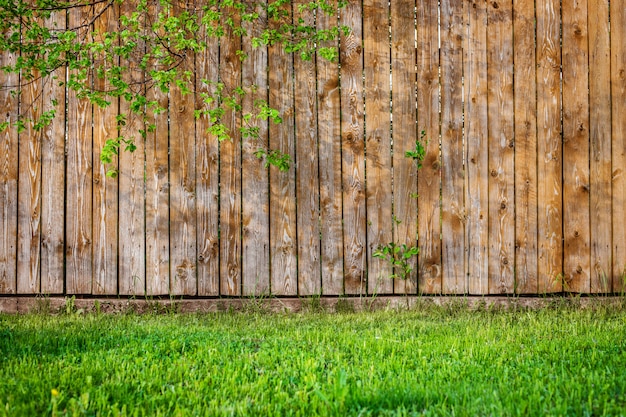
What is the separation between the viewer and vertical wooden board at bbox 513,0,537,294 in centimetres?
443

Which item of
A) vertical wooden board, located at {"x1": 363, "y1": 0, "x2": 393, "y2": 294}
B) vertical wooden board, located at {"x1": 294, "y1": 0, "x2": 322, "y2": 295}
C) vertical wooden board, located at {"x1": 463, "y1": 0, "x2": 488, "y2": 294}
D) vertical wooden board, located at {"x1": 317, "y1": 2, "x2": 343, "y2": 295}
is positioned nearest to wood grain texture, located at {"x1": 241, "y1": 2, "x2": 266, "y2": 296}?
vertical wooden board, located at {"x1": 294, "y1": 0, "x2": 322, "y2": 295}

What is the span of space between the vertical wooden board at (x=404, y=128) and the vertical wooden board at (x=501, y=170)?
0.63 meters

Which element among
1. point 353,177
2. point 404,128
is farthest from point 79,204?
point 404,128

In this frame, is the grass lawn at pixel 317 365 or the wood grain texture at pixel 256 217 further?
the wood grain texture at pixel 256 217

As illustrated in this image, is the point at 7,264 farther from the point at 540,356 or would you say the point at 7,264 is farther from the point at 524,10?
the point at 524,10

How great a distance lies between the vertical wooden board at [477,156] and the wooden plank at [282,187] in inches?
56.7

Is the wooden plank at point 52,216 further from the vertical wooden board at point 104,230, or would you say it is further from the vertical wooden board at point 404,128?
the vertical wooden board at point 404,128

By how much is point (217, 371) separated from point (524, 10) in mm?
3793

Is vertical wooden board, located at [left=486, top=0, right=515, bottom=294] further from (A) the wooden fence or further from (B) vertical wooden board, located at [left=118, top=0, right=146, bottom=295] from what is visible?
(B) vertical wooden board, located at [left=118, top=0, right=146, bottom=295]

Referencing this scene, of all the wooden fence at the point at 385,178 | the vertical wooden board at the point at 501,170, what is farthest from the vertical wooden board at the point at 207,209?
the vertical wooden board at the point at 501,170

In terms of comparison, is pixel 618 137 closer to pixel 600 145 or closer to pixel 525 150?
pixel 600 145

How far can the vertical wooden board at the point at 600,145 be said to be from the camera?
4441 mm

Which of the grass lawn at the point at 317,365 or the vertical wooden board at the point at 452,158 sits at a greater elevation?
the vertical wooden board at the point at 452,158

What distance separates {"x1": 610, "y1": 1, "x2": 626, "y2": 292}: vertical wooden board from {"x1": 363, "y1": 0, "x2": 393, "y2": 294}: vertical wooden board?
72.7 inches
